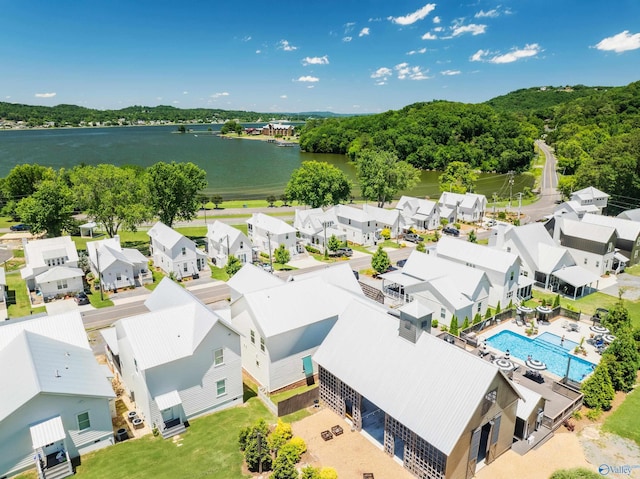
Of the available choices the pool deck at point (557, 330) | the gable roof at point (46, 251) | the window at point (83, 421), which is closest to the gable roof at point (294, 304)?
the window at point (83, 421)

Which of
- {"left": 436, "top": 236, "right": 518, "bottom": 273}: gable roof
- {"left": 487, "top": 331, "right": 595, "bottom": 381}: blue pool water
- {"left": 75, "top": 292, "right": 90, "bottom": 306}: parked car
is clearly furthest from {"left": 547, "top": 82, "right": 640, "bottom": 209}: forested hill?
{"left": 75, "top": 292, "right": 90, "bottom": 306}: parked car

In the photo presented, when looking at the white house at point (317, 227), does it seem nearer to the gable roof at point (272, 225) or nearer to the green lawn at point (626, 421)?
the gable roof at point (272, 225)

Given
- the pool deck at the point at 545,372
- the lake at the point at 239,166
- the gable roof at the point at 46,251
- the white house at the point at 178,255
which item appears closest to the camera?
the pool deck at the point at 545,372

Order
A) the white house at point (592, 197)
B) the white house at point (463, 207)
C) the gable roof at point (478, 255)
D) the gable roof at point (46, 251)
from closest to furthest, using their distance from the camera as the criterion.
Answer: the gable roof at point (478, 255) → the gable roof at point (46, 251) → the white house at point (592, 197) → the white house at point (463, 207)

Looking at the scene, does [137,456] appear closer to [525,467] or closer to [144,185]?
[525,467]

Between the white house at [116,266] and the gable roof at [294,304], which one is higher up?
the gable roof at [294,304]

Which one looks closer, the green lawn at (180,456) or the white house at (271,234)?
the green lawn at (180,456)

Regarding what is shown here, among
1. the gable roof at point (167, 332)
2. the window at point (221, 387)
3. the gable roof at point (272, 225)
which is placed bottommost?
the window at point (221, 387)
